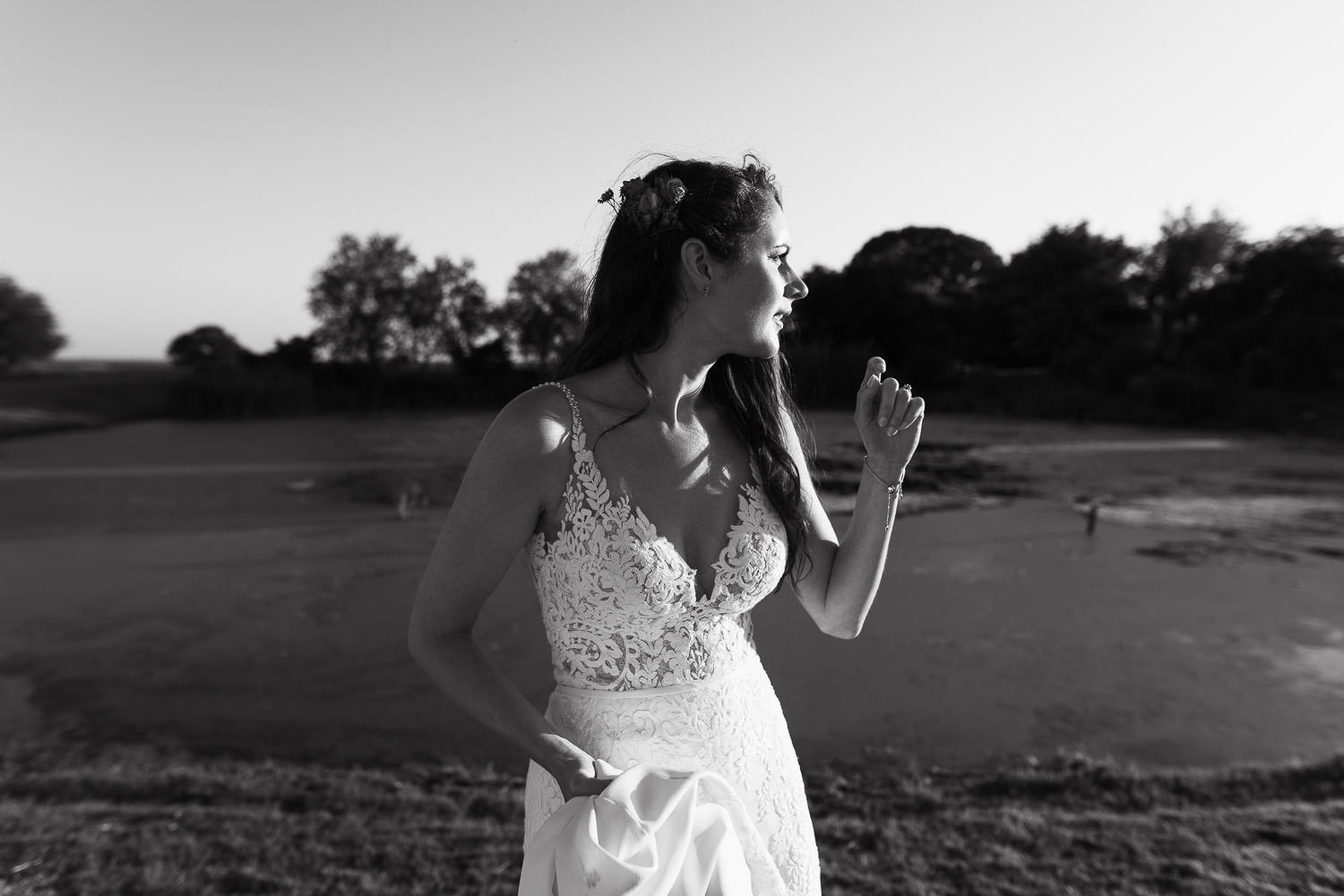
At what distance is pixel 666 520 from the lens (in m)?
1.56

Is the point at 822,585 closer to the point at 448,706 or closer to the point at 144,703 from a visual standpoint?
the point at 448,706

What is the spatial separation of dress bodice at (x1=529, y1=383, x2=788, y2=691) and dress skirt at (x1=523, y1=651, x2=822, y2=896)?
31 millimetres

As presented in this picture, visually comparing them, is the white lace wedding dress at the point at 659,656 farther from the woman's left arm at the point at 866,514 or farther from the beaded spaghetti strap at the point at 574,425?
the woman's left arm at the point at 866,514

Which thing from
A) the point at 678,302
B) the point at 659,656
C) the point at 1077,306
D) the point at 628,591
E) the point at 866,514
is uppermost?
the point at 1077,306

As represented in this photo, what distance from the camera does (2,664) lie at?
704cm

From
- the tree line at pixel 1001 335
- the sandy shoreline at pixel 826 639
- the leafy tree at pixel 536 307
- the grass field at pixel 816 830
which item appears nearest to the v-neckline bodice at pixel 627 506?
the grass field at pixel 816 830

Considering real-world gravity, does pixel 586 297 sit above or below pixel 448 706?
above

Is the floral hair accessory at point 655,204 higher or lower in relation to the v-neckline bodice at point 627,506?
higher

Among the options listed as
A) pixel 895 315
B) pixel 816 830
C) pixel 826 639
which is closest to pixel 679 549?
pixel 816 830

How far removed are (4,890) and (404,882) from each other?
1266 millimetres

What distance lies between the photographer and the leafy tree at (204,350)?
31.2 meters

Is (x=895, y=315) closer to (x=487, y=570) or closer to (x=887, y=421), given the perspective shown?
(x=887, y=421)

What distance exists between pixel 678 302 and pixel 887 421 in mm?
430

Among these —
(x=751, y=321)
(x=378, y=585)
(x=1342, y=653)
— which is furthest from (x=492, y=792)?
(x=1342, y=653)
